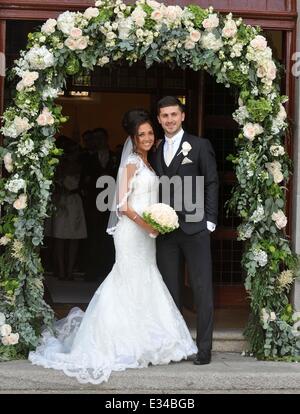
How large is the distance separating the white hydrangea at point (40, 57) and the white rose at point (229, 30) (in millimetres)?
1480

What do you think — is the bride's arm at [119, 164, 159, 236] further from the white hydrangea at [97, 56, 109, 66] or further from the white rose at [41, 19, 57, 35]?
the white rose at [41, 19, 57, 35]

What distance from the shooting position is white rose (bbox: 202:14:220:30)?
7.28 m

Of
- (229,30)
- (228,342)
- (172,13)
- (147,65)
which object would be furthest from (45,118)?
(228,342)

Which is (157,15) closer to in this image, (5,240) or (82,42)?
(82,42)

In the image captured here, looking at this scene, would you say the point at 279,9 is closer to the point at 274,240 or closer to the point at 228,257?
the point at 274,240

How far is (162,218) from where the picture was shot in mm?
7035

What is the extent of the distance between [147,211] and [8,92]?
1896 mm

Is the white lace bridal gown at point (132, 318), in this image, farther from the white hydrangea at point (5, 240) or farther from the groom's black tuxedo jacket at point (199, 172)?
the white hydrangea at point (5, 240)

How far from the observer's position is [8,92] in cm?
801
